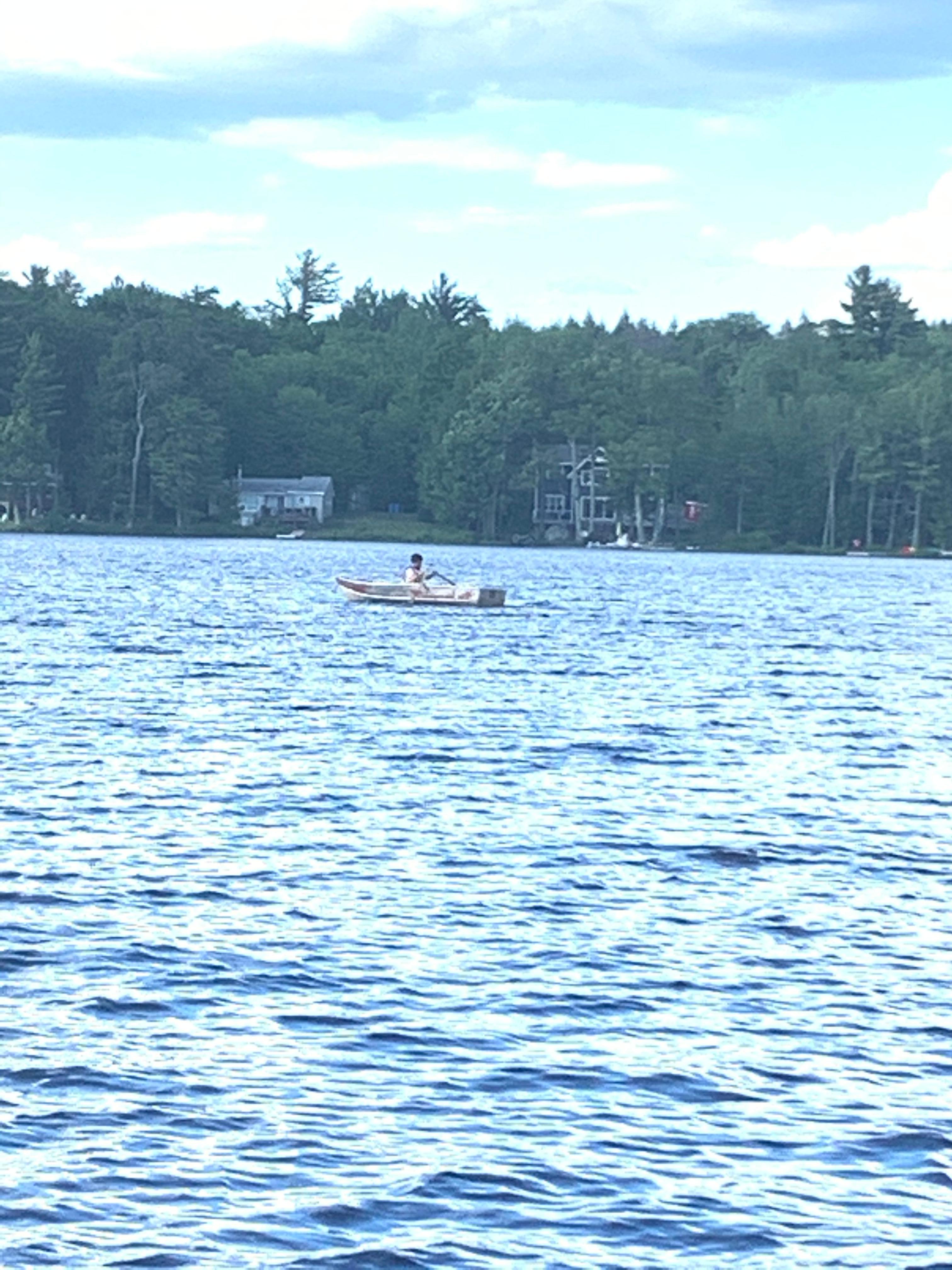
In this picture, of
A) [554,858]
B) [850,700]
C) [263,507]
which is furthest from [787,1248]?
[263,507]

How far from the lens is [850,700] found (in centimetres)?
5209

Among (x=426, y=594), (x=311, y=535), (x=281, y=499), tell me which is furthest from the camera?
(x=311, y=535)

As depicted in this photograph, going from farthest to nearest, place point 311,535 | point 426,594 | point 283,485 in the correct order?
1. point 311,535
2. point 283,485
3. point 426,594

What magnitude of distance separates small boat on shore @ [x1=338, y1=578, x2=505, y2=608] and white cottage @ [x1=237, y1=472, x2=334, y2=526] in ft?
353

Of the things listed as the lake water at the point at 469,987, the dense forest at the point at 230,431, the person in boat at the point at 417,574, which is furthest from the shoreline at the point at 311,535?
the lake water at the point at 469,987

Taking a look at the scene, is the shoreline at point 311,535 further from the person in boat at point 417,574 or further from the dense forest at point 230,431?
the person in boat at point 417,574

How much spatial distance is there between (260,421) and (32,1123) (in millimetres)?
184962

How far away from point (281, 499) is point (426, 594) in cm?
11035

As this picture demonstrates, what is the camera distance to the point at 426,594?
8550 cm

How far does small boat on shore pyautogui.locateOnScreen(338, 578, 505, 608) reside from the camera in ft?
278

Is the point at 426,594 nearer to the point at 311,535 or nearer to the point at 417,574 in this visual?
the point at 417,574

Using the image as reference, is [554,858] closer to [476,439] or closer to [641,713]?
[641,713]

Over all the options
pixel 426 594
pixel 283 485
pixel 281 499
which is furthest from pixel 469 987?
pixel 281 499

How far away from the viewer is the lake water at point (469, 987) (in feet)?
48.5
